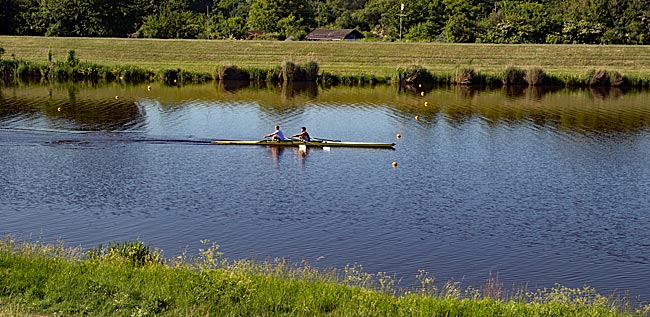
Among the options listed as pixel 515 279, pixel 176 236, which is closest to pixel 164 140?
pixel 176 236

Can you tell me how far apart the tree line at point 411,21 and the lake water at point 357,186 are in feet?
123

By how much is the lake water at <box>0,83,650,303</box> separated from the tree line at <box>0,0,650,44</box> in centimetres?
3755

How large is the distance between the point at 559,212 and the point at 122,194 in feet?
51.3

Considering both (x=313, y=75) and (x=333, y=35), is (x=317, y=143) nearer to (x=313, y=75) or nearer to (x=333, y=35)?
(x=313, y=75)

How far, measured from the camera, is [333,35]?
11106cm

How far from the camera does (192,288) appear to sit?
1644 centimetres

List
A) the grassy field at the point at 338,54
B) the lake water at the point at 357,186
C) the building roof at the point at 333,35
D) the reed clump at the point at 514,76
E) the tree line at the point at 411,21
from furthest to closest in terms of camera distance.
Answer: the building roof at the point at 333,35 → the tree line at the point at 411,21 → the grassy field at the point at 338,54 → the reed clump at the point at 514,76 → the lake water at the point at 357,186

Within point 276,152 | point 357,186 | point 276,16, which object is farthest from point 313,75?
point 357,186

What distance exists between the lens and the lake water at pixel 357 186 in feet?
78.5

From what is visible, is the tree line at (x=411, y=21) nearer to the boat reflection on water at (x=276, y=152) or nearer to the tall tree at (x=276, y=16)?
the tall tree at (x=276, y=16)

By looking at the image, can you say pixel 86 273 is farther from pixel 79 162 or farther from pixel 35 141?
pixel 35 141

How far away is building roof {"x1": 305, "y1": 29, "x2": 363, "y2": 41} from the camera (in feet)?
362

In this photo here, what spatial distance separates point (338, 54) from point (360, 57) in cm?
233

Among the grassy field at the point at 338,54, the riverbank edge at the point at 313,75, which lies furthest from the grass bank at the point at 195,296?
the grassy field at the point at 338,54
